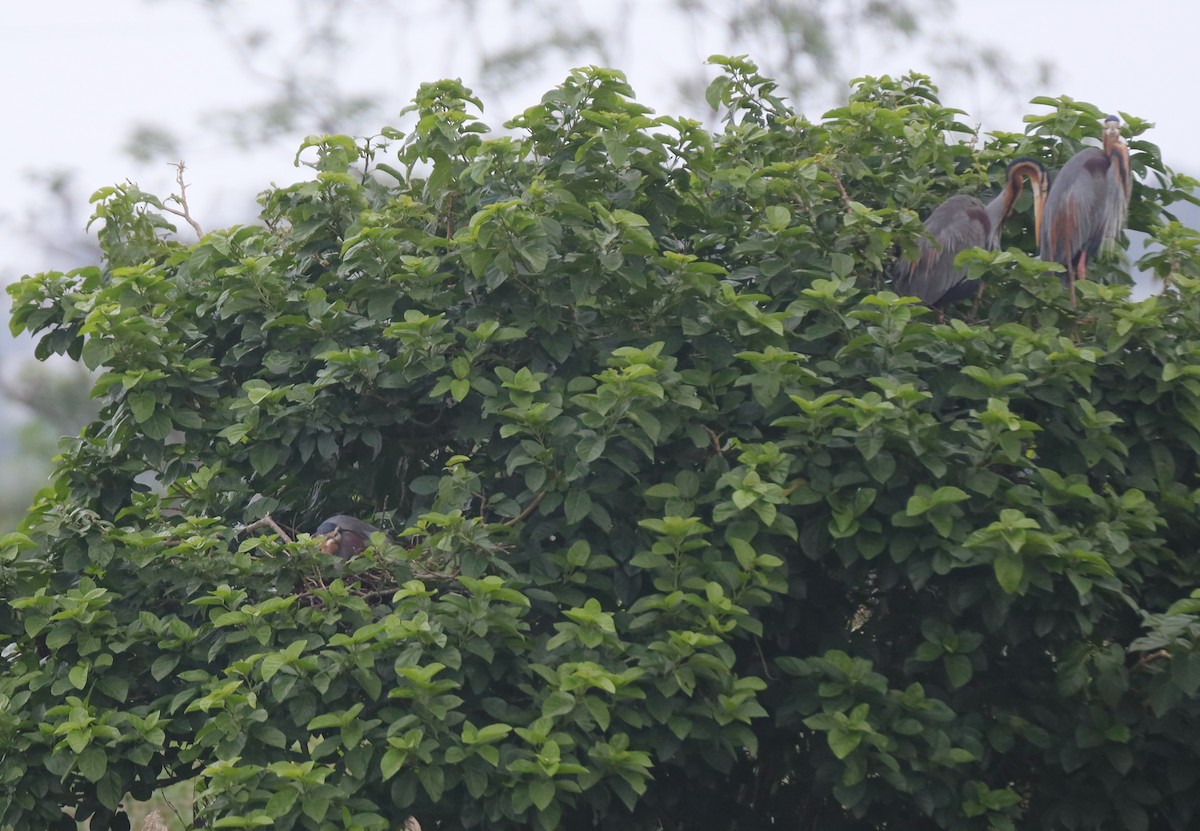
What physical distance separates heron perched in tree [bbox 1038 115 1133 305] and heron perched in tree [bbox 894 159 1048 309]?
0.31 feet

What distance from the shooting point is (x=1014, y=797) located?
11.5 feet

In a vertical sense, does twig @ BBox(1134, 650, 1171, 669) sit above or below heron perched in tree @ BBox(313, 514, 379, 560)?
below

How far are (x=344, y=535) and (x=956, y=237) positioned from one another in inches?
81.1

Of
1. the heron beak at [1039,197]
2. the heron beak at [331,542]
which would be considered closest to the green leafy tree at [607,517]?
the heron beak at [331,542]

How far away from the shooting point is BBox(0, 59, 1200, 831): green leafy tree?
133 inches

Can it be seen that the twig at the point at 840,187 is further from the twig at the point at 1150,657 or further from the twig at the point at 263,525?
the twig at the point at 263,525

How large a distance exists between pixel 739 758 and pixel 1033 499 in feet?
4.08

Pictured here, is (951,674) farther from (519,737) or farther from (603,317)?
(603,317)

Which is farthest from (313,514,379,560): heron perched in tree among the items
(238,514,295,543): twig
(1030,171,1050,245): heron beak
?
(1030,171,1050,245): heron beak

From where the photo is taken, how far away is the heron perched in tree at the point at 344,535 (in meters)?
3.86

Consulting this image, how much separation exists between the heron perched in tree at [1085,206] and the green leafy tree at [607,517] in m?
0.17

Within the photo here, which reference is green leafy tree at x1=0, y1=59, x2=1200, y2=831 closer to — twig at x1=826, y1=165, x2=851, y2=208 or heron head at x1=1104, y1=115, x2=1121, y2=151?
twig at x1=826, y1=165, x2=851, y2=208

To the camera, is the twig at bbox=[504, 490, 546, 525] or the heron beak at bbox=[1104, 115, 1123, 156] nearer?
the twig at bbox=[504, 490, 546, 525]

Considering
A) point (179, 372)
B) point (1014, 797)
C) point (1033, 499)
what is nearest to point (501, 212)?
point (179, 372)
